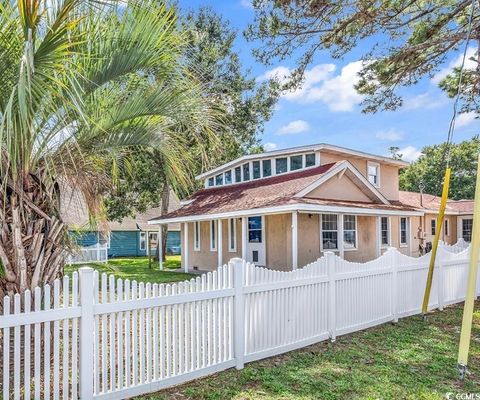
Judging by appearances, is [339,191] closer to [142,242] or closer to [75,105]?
[75,105]

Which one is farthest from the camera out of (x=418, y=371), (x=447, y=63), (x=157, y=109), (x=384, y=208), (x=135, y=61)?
(x=384, y=208)

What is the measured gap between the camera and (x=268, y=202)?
14.1 m

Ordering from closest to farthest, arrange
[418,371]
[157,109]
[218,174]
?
[157,109]
[418,371]
[218,174]

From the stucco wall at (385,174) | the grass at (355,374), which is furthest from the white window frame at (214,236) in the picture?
the grass at (355,374)

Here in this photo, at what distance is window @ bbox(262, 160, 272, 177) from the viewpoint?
1873 centimetres

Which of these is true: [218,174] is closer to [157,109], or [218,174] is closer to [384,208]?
[384,208]

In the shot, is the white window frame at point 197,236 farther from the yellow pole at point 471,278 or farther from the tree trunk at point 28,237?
the yellow pole at point 471,278

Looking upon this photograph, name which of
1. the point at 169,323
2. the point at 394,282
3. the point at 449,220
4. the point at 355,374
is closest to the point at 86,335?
the point at 169,323

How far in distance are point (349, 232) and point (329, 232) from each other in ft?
3.82

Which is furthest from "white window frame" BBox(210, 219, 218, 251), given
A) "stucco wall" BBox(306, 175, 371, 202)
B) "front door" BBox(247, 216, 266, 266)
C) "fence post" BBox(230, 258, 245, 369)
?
"fence post" BBox(230, 258, 245, 369)

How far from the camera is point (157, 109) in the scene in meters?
4.78

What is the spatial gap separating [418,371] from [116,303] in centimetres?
369

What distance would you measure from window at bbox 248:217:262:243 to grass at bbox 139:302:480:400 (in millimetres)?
9305

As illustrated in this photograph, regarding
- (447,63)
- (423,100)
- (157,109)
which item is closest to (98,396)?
(157,109)
